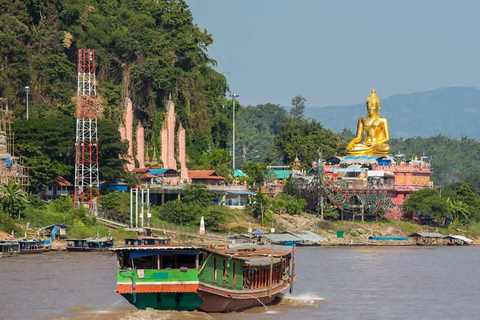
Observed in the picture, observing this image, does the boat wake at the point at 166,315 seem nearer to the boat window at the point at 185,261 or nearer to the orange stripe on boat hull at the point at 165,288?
the orange stripe on boat hull at the point at 165,288

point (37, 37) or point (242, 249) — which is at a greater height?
point (37, 37)

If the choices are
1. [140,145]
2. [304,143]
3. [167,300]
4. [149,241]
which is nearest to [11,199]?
[149,241]

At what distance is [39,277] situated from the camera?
54.2m

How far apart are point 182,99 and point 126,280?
74.8 m

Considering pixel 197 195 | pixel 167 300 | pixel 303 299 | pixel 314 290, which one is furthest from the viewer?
pixel 197 195

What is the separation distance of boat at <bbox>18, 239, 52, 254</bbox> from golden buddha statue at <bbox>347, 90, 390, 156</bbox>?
1788 inches

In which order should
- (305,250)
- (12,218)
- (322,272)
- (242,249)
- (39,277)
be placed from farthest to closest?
(305,250) < (12,218) < (322,272) < (39,277) < (242,249)

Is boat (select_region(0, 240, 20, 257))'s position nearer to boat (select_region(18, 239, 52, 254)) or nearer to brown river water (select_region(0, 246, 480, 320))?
boat (select_region(18, 239, 52, 254))

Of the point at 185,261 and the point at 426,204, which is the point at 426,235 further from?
the point at 185,261

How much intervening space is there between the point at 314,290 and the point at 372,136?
63.8m

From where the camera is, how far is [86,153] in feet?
280

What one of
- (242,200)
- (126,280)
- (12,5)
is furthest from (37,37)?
(126,280)

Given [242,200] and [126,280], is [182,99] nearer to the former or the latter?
[242,200]

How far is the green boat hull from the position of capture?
3681 cm
